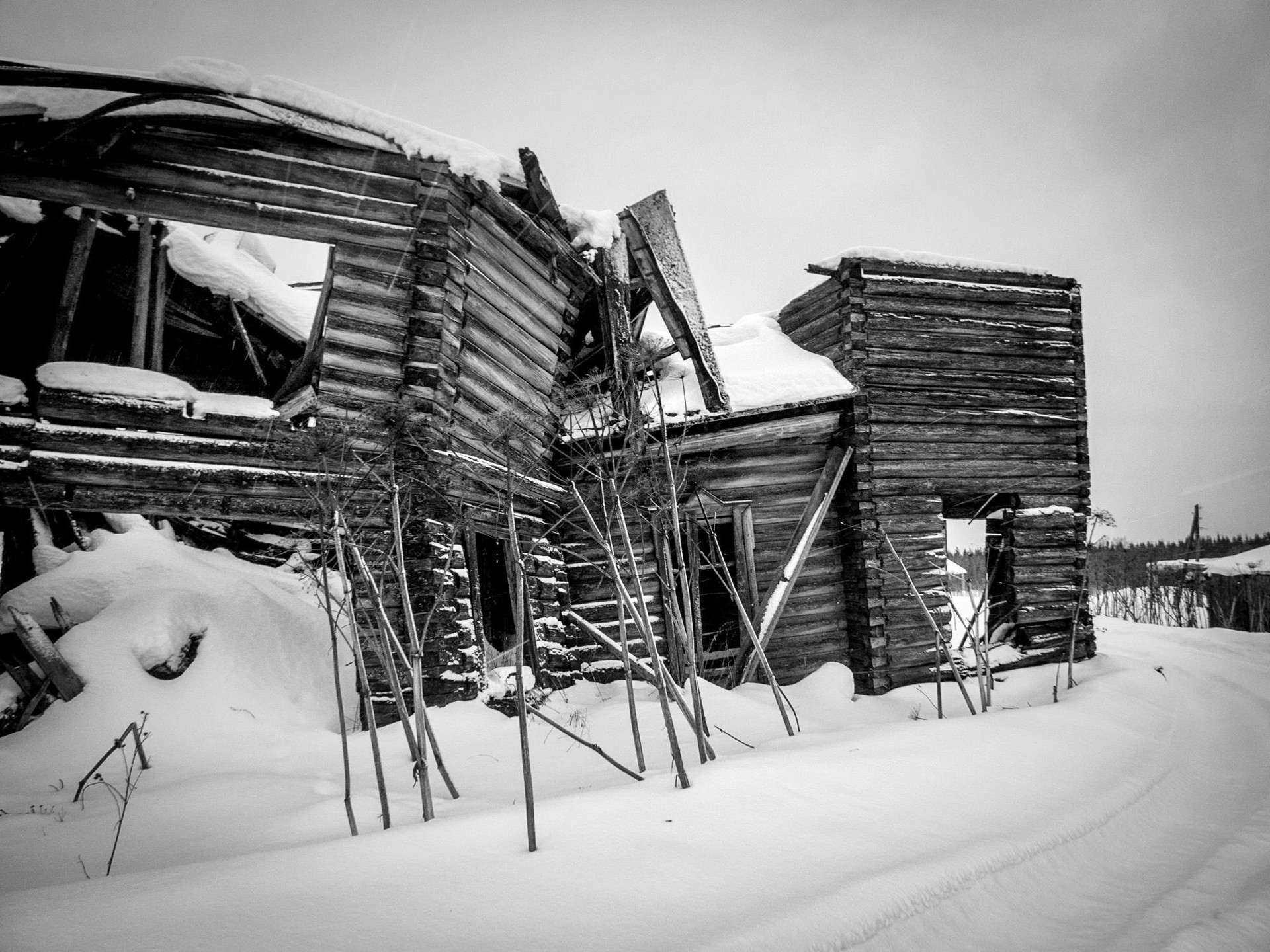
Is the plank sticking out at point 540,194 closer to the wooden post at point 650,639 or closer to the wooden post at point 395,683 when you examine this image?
the wooden post at point 650,639

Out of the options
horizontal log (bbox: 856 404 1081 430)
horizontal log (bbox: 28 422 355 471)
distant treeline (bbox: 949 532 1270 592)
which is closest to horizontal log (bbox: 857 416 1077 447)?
horizontal log (bbox: 856 404 1081 430)

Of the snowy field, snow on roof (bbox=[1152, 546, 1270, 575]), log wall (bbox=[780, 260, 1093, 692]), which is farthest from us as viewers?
snow on roof (bbox=[1152, 546, 1270, 575])

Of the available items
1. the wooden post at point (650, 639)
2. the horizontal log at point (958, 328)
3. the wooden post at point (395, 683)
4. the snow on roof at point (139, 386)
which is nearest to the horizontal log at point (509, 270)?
the snow on roof at point (139, 386)

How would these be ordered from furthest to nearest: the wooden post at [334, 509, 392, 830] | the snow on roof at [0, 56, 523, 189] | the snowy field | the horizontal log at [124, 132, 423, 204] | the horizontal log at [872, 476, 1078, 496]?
the horizontal log at [872, 476, 1078, 496] → the horizontal log at [124, 132, 423, 204] → the snow on roof at [0, 56, 523, 189] → the wooden post at [334, 509, 392, 830] → the snowy field

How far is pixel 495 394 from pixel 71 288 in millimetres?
3960

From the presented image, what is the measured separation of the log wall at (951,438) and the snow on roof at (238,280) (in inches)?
323

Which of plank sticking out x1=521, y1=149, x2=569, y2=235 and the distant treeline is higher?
plank sticking out x1=521, y1=149, x2=569, y2=235

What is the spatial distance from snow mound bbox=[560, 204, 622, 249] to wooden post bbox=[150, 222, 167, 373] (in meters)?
4.68

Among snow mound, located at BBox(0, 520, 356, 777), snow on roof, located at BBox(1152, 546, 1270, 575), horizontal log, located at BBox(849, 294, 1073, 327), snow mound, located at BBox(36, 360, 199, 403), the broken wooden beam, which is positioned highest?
the broken wooden beam

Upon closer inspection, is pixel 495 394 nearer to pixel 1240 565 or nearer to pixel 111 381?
pixel 111 381

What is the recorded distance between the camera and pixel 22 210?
248 inches

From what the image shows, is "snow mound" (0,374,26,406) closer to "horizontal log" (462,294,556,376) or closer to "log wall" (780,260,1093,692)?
"horizontal log" (462,294,556,376)

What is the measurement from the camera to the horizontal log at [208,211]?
476 cm

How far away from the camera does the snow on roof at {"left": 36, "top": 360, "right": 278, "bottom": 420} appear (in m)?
5.00
